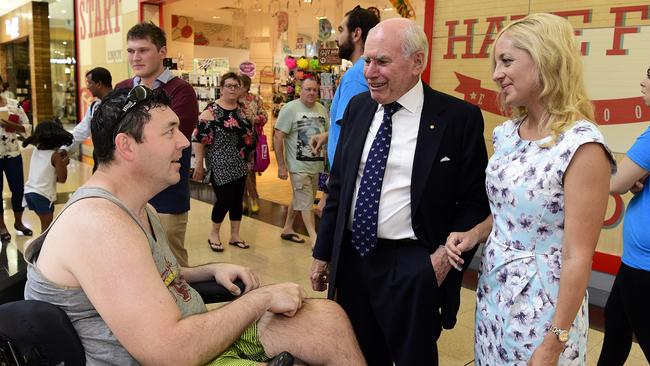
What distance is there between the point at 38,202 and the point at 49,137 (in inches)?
22.7

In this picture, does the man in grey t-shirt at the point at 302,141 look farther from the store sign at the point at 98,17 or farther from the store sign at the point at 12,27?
the store sign at the point at 12,27

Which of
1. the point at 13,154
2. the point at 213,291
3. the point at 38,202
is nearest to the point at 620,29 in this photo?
the point at 213,291

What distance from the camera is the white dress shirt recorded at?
5.96 ft

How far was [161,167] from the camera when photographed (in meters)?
1.44

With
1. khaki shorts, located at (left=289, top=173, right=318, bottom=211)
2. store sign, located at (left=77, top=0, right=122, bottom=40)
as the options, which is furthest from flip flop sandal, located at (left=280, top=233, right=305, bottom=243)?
store sign, located at (left=77, top=0, right=122, bottom=40)

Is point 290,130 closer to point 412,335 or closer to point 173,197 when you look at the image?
point 173,197

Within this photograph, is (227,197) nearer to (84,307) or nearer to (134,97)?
(134,97)

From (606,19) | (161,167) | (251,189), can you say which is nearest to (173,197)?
(161,167)

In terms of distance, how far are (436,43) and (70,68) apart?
10.8 m

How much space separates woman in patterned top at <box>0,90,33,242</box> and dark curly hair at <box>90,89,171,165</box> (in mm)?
4081

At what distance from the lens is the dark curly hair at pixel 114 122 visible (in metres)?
1.40

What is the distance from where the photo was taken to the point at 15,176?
495 centimetres

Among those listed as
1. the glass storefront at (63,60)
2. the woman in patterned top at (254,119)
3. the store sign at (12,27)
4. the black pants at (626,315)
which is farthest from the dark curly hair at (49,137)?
the store sign at (12,27)

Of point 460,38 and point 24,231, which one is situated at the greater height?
point 460,38
